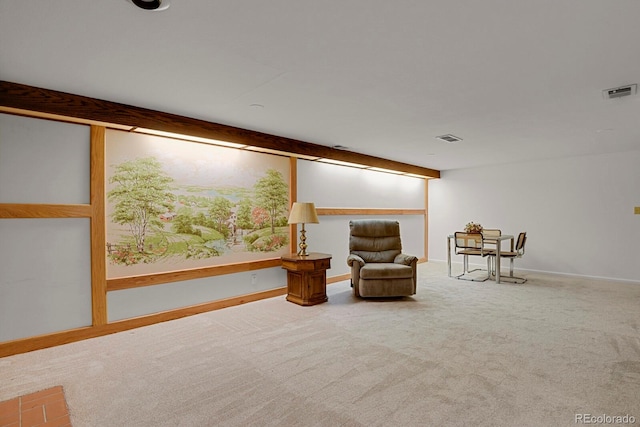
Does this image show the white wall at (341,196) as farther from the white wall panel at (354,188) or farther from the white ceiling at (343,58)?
the white ceiling at (343,58)

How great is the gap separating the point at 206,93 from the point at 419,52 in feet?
6.08

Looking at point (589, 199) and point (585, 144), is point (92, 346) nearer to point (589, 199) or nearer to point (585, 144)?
point (585, 144)

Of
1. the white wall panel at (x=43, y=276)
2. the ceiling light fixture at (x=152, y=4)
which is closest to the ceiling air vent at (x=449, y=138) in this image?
the ceiling light fixture at (x=152, y=4)

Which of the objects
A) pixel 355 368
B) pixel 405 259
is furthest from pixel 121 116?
pixel 405 259

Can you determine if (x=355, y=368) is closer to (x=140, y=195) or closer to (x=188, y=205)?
(x=188, y=205)

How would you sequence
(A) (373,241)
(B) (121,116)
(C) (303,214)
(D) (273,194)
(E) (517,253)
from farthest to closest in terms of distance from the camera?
(E) (517,253)
(A) (373,241)
(D) (273,194)
(C) (303,214)
(B) (121,116)

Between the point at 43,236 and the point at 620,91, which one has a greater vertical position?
the point at 620,91

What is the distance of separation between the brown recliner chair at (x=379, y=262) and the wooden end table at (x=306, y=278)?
0.47 m

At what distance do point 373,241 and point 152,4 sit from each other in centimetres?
422

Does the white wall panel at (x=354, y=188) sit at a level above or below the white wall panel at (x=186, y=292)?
above

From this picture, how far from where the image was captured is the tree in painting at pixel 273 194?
4.84 metres

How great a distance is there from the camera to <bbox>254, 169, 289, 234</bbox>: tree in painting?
484 centimetres

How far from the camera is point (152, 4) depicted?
5.66 feet

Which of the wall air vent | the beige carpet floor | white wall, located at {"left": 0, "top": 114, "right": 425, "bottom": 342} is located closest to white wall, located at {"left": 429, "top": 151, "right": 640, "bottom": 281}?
the beige carpet floor
